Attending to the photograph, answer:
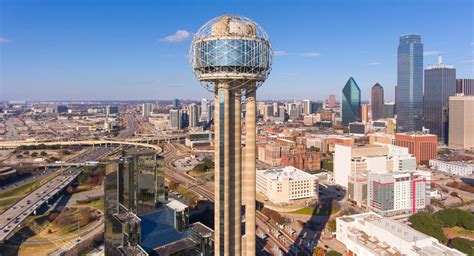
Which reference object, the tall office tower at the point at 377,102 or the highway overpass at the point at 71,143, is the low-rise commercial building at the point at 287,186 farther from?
the tall office tower at the point at 377,102

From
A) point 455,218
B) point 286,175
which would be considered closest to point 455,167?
point 455,218

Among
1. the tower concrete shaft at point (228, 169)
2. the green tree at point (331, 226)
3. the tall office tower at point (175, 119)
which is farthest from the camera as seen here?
the tall office tower at point (175, 119)

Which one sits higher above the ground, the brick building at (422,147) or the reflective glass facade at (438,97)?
the reflective glass facade at (438,97)

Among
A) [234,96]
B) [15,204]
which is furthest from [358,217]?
[15,204]

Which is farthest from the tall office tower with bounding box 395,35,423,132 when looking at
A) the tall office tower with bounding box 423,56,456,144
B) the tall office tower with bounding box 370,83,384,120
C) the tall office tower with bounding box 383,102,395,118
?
the tall office tower with bounding box 383,102,395,118

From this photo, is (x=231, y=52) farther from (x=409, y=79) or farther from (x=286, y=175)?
(x=409, y=79)

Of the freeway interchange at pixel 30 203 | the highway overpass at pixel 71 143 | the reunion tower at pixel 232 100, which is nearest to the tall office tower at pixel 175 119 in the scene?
the highway overpass at pixel 71 143
